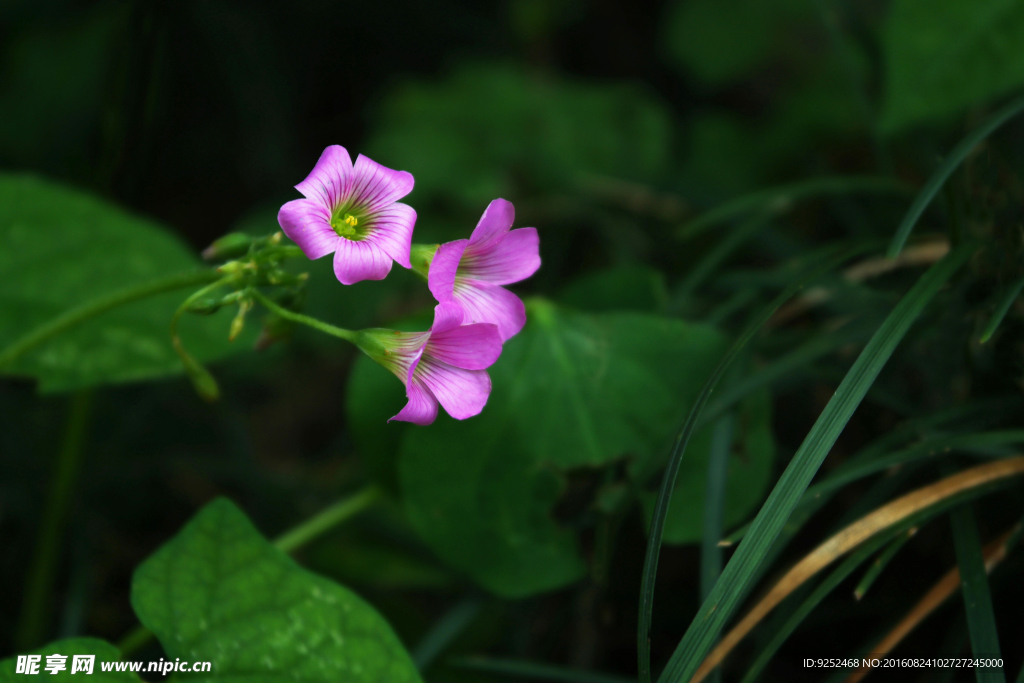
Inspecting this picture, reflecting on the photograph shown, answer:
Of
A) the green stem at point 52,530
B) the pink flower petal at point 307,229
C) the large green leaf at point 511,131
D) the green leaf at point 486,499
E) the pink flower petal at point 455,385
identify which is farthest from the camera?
the large green leaf at point 511,131

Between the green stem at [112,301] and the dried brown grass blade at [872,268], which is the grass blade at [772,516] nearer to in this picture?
the dried brown grass blade at [872,268]

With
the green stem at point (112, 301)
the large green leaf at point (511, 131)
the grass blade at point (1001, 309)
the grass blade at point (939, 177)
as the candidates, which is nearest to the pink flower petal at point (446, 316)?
the green stem at point (112, 301)

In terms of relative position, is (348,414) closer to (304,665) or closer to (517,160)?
(304,665)

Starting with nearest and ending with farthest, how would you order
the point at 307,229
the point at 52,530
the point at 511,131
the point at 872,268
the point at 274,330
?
the point at 307,229, the point at 274,330, the point at 52,530, the point at 872,268, the point at 511,131

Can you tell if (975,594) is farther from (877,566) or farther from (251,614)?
(251,614)

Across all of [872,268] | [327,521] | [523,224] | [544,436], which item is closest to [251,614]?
[327,521]

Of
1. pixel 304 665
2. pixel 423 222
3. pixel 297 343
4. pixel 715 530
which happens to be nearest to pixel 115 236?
pixel 297 343
